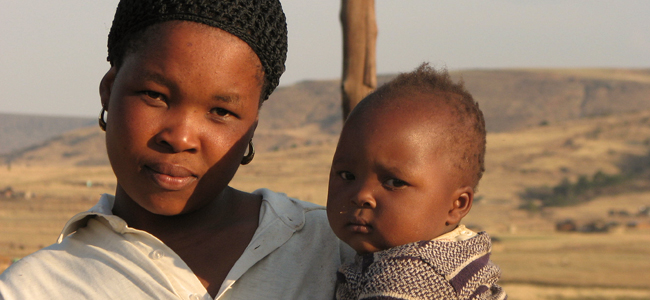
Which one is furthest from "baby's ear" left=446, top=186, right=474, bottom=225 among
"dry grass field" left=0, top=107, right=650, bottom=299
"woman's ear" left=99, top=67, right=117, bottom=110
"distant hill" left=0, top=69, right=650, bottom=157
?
"distant hill" left=0, top=69, right=650, bottom=157

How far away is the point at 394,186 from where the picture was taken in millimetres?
1920

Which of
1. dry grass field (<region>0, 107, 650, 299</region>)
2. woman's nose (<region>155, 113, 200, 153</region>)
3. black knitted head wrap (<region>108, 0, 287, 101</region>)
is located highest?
black knitted head wrap (<region>108, 0, 287, 101</region>)

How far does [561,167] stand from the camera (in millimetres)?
24500

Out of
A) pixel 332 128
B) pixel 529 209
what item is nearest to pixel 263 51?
pixel 529 209

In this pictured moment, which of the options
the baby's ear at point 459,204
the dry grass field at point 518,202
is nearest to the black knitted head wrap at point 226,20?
the baby's ear at point 459,204

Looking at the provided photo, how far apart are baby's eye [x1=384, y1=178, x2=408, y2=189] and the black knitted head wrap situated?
472mm

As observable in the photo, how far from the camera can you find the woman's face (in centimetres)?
174

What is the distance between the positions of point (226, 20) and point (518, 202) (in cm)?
2004

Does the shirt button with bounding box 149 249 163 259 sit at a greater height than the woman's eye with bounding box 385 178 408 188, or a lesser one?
lesser

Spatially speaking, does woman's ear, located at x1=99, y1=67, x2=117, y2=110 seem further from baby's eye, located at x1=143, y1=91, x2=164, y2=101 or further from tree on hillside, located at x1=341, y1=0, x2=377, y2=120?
tree on hillside, located at x1=341, y1=0, x2=377, y2=120

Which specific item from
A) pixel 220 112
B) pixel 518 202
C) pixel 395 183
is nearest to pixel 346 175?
pixel 395 183

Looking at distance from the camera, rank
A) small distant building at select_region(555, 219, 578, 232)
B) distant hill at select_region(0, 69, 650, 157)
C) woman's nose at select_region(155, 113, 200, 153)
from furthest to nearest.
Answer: distant hill at select_region(0, 69, 650, 157) < small distant building at select_region(555, 219, 578, 232) < woman's nose at select_region(155, 113, 200, 153)

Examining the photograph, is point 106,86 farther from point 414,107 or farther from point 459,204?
point 459,204

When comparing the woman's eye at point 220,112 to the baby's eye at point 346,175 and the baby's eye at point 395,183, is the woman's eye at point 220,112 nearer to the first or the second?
the baby's eye at point 346,175
